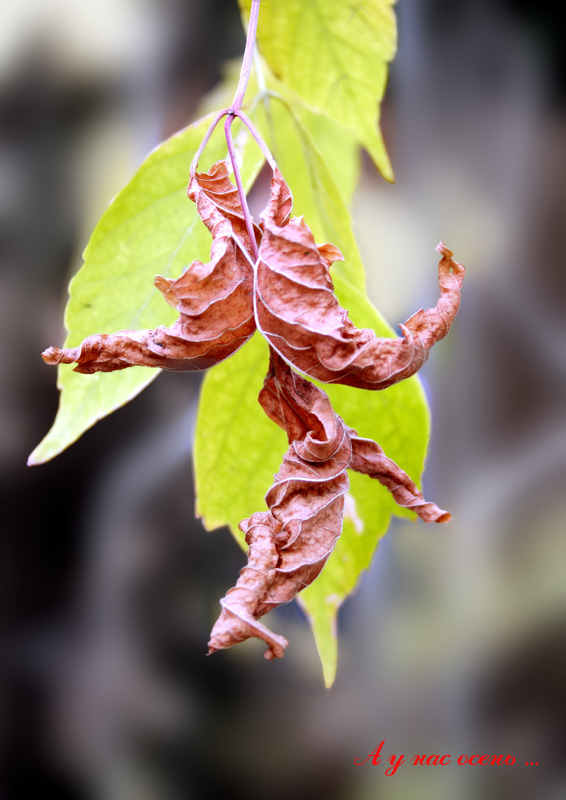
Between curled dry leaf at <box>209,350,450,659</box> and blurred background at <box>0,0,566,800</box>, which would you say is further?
blurred background at <box>0,0,566,800</box>

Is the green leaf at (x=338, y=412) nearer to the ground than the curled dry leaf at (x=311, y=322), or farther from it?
nearer to the ground

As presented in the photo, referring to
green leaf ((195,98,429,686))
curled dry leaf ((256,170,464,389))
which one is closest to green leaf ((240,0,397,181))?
green leaf ((195,98,429,686))

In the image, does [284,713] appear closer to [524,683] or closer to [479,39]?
[524,683]

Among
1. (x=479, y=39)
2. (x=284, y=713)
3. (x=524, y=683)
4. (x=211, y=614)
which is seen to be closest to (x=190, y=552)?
(x=211, y=614)

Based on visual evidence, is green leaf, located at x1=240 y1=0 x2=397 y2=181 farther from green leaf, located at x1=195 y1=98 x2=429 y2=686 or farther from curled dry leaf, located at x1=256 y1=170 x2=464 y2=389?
curled dry leaf, located at x1=256 y1=170 x2=464 y2=389

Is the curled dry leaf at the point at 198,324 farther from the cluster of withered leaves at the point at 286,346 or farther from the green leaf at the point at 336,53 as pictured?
the green leaf at the point at 336,53

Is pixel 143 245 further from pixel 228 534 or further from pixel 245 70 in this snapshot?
pixel 228 534

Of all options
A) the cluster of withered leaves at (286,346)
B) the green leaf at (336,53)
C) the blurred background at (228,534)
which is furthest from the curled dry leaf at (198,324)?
the blurred background at (228,534)
